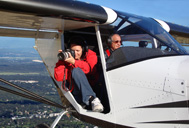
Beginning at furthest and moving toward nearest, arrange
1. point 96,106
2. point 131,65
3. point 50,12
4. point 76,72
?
1. point 76,72
2. point 96,106
3. point 131,65
4. point 50,12

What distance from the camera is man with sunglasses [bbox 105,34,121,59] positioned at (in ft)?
11.2

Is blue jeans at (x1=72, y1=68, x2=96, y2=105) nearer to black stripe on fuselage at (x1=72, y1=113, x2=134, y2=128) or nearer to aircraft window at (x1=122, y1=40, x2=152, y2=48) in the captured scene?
black stripe on fuselage at (x1=72, y1=113, x2=134, y2=128)

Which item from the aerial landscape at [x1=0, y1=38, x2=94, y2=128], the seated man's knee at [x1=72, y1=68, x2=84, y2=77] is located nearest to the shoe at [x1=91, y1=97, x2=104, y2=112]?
the seated man's knee at [x1=72, y1=68, x2=84, y2=77]

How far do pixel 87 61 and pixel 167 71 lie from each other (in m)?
1.38

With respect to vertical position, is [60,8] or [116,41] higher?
[60,8]

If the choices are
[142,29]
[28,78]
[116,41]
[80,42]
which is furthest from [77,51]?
[28,78]

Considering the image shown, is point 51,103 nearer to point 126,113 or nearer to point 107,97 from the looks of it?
point 107,97

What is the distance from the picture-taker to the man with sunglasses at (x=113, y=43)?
343 centimetres

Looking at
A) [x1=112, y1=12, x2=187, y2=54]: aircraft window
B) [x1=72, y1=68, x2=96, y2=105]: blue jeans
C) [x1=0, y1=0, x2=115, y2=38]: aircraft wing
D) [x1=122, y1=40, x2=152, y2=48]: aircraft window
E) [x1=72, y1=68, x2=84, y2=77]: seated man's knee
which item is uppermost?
[x1=0, y1=0, x2=115, y2=38]: aircraft wing

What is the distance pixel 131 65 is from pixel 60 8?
1175 mm

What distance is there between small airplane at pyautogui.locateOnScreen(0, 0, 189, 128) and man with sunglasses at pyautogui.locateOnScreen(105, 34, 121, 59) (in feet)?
0.21

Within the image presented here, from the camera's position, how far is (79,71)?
3541 millimetres

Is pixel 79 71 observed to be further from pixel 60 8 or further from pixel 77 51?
pixel 60 8

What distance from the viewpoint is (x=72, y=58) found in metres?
3.43
